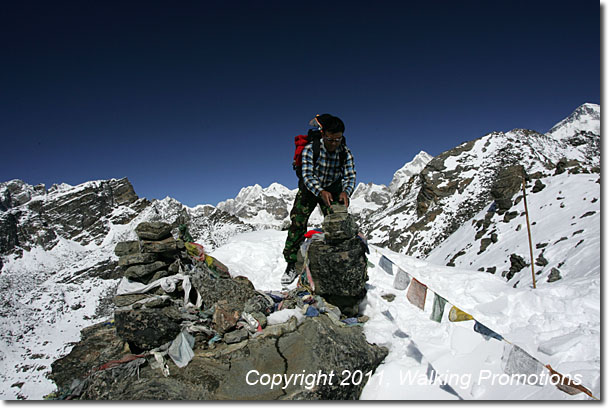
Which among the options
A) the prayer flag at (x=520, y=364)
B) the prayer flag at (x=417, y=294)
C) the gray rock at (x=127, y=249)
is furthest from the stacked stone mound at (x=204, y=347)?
the prayer flag at (x=417, y=294)

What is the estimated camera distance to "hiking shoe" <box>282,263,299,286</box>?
785cm

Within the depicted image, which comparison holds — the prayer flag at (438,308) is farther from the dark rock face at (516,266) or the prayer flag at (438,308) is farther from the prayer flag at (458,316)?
the dark rock face at (516,266)

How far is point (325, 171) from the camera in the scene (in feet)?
19.8

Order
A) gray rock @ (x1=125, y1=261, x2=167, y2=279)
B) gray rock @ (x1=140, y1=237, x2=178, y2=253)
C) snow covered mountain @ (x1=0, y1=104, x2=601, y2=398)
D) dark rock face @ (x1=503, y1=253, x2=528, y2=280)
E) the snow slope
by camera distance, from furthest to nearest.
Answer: dark rock face @ (x1=503, y1=253, x2=528, y2=280) → snow covered mountain @ (x1=0, y1=104, x2=601, y2=398) → gray rock @ (x1=140, y1=237, x2=178, y2=253) → gray rock @ (x1=125, y1=261, x2=167, y2=279) → the snow slope

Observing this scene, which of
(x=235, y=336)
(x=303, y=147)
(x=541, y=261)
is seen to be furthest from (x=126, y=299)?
(x=541, y=261)

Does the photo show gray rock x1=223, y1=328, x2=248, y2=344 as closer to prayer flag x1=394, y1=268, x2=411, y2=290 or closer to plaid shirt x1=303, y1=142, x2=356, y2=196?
plaid shirt x1=303, y1=142, x2=356, y2=196

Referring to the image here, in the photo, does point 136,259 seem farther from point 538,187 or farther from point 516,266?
point 538,187

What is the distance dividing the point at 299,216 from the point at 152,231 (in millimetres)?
3548

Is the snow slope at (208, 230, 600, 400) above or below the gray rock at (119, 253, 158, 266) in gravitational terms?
below

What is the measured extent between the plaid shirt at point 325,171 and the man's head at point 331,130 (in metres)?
0.17

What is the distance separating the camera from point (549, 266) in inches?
520

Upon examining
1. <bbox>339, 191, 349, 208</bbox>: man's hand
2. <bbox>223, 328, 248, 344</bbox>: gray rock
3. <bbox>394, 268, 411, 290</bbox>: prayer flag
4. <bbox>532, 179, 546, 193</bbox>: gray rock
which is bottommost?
<bbox>223, 328, 248, 344</bbox>: gray rock

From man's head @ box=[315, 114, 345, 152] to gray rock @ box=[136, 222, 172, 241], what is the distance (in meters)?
4.20

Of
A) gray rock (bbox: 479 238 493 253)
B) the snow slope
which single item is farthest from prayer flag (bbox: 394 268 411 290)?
gray rock (bbox: 479 238 493 253)
